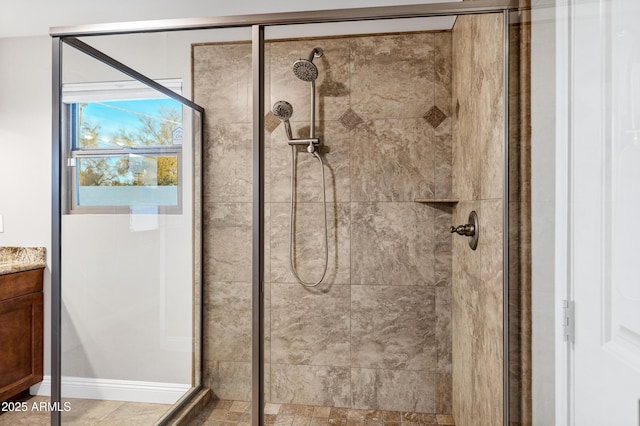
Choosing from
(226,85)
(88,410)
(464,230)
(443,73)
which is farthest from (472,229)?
(88,410)

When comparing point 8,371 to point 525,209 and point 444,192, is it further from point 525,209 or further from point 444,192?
point 525,209

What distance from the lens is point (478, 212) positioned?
1303 mm

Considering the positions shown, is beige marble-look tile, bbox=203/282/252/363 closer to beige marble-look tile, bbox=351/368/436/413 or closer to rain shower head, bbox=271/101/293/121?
beige marble-look tile, bbox=351/368/436/413

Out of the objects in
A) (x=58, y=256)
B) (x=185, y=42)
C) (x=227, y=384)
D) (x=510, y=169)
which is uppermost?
(x=185, y=42)

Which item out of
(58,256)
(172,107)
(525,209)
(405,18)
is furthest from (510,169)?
(58,256)

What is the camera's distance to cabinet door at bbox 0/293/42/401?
7.39ft

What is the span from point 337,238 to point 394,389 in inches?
21.5

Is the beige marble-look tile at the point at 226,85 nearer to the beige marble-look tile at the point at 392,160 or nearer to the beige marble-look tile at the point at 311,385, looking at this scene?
the beige marble-look tile at the point at 392,160

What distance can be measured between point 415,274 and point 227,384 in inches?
28.9

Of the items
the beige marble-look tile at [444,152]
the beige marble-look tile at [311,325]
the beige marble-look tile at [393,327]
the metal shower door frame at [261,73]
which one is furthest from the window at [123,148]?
the beige marble-look tile at [444,152]

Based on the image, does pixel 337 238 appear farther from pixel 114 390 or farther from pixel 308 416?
pixel 114 390

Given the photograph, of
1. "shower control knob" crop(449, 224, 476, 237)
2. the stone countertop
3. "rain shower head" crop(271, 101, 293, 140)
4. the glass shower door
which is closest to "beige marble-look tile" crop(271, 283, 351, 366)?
the glass shower door

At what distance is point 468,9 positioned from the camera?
1.22 m
